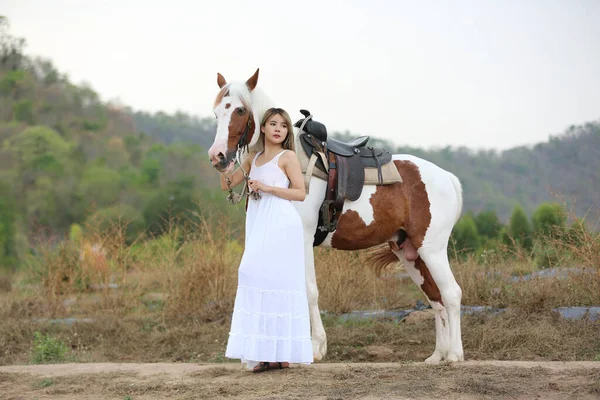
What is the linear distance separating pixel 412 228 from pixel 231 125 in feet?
6.11

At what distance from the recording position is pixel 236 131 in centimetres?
473

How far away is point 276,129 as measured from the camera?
4.70m

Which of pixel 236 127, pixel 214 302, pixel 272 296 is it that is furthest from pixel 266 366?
pixel 214 302

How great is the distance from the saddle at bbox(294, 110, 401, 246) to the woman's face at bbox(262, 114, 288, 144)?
584 millimetres

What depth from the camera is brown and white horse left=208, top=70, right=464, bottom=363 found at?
534 centimetres

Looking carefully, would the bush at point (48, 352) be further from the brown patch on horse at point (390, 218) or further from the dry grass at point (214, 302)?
the brown patch on horse at point (390, 218)

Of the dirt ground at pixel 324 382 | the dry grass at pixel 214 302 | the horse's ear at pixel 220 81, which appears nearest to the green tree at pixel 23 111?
the dry grass at pixel 214 302

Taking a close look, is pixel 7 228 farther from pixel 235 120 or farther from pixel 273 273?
pixel 273 273

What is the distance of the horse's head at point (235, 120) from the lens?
4.63 meters

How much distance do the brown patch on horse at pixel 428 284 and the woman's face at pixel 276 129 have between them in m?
1.90

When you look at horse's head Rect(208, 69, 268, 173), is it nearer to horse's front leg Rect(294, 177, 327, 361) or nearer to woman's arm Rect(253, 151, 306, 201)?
woman's arm Rect(253, 151, 306, 201)

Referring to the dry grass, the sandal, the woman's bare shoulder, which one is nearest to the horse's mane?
the woman's bare shoulder

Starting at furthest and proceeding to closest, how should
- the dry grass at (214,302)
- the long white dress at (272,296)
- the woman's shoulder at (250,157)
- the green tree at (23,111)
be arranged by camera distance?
the green tree at (23,111), the dry grass at (214,302), the woman's shoulder at (250,157), the long white dress at (272,296)

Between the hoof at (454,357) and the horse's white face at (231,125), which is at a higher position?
the horse's white face at (231,125)
